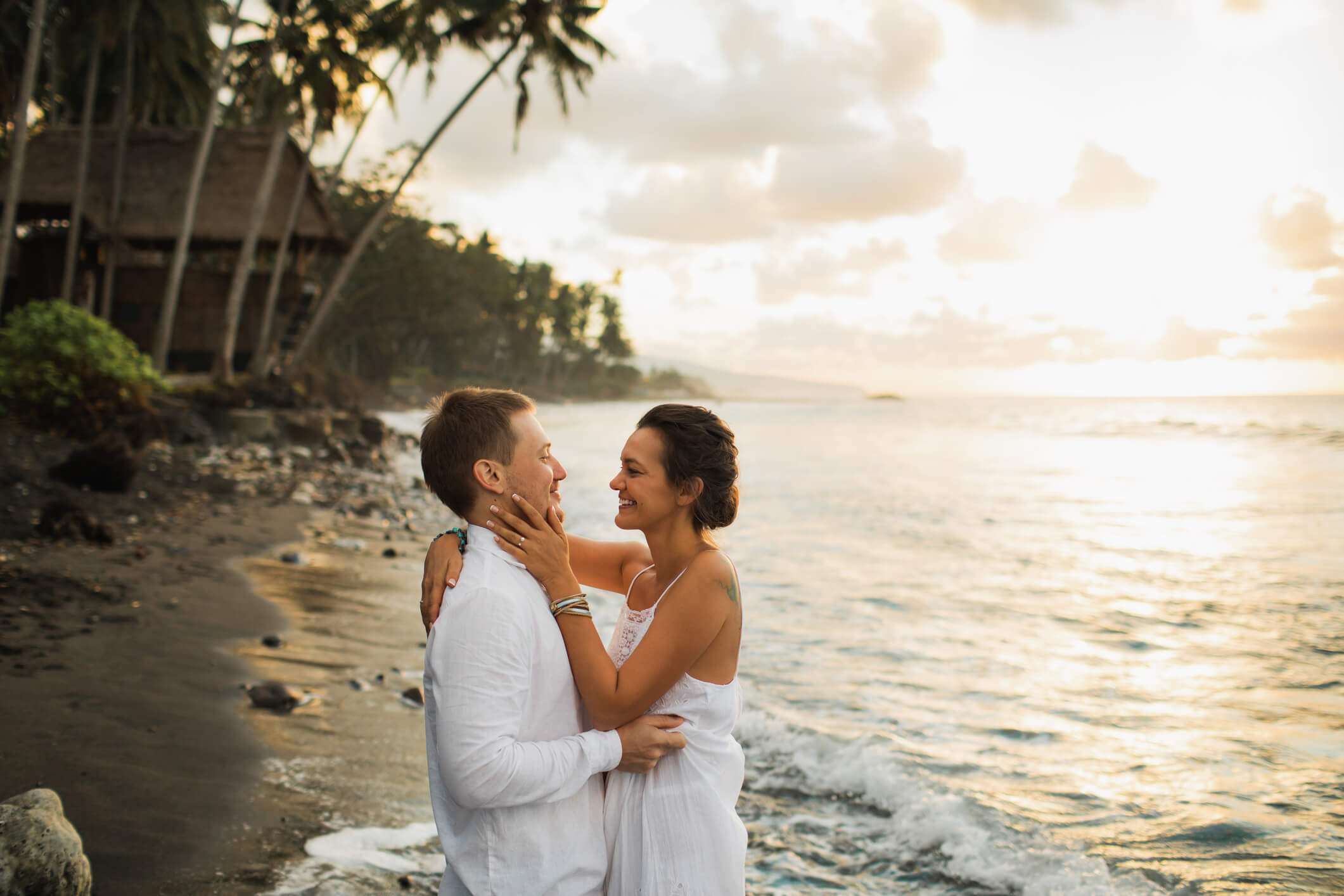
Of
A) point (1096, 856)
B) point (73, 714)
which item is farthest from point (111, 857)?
point (1096, 856)

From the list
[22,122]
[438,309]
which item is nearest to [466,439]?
[22,122]

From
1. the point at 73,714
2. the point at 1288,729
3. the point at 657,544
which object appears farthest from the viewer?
the point at 1288,729

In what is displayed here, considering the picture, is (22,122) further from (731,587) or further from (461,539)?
(731,587)

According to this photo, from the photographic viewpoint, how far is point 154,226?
22.3 metres

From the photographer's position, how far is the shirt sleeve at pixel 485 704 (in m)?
1.67

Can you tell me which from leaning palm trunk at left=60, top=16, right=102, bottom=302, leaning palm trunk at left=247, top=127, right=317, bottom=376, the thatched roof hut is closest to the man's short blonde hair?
leaning palm trunk at left=60, top=16, right=102, bottom=302

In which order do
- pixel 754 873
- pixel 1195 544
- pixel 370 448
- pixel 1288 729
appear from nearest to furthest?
pixel 754 873
pixel 1288 729
pixel 1195 544
pixel 370 448

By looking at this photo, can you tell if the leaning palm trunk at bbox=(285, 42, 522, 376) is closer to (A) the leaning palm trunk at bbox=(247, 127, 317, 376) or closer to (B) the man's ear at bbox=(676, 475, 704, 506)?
(A) the leaning palm trunk at bbox=(247, 127, 317, 376)

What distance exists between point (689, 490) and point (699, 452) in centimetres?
10

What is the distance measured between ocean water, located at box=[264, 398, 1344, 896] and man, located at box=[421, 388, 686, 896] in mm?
1814

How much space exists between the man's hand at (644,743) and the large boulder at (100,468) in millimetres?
9235

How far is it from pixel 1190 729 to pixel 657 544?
5190mm

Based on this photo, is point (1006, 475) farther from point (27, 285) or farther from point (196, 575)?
point (27, 285)

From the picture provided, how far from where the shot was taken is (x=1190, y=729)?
5863 millimetres
